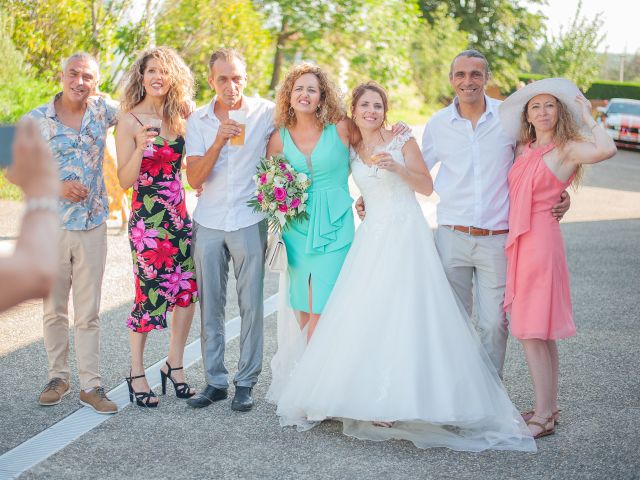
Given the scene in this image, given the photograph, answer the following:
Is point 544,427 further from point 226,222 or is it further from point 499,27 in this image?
point 499,27

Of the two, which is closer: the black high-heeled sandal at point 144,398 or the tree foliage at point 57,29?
the black high-heeled sandal at point 144,398

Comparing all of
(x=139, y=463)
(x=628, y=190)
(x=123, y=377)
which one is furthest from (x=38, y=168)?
(x=628, y=190)

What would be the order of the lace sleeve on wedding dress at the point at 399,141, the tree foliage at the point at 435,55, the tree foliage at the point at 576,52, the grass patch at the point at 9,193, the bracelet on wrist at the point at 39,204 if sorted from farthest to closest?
the tree foliage at the point at 576,52 → the tree foliage at the point at 435,55 → the grass patch at the point at 9,193 → the lace sleeve on wedding dress at the point at 399,141 → the bracelet on wrist at the point at 39,204

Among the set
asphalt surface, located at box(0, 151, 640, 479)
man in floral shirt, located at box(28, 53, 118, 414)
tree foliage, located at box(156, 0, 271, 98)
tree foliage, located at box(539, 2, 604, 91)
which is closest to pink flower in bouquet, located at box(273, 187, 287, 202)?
man in floral shirt, located at box(28, 53, 118, 414)

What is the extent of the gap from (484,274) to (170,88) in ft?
7.67

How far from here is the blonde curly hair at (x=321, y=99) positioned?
5.23m

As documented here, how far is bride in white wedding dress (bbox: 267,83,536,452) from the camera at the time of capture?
462cm

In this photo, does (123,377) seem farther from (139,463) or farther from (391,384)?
Answer: (391,384)

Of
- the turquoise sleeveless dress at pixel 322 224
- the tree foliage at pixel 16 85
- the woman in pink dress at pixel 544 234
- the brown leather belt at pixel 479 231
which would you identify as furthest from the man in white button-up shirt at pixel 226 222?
the tree foliage at pixel 16 85

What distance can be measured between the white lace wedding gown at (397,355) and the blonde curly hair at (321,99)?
37 cm

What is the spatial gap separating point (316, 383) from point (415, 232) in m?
1.11

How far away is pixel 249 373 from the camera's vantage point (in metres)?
5.34

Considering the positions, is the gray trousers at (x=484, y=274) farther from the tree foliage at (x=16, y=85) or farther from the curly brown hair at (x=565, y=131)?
the tree foliage at (x=16, y=85)

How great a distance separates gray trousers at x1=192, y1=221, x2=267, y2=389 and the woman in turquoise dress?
24cm
